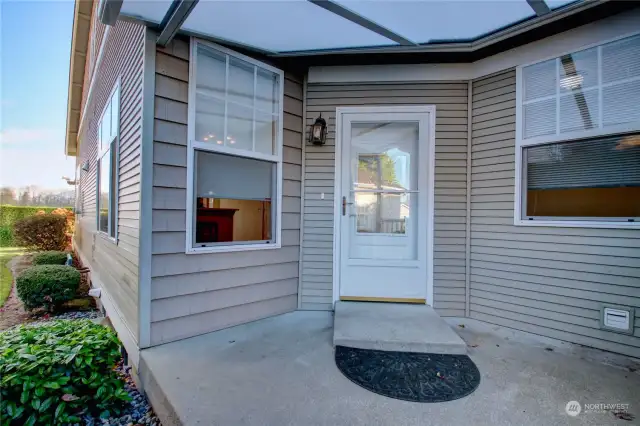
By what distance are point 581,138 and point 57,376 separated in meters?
4.09

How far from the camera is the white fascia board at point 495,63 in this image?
2.39 m

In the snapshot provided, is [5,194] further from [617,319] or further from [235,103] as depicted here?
[617,319]

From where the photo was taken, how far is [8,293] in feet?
18.1

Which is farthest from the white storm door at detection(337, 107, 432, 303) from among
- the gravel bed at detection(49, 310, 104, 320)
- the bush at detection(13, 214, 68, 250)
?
the bush at detection(13, 214, 68, 250)

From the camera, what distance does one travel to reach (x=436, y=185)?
127 inches

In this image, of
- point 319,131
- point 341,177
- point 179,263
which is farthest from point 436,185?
point 179,263

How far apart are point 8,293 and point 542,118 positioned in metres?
8.33

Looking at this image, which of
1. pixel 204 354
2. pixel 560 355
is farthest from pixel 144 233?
pixel 560 355

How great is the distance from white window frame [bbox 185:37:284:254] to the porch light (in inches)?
12.9

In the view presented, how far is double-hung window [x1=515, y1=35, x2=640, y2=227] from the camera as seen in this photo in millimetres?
2365

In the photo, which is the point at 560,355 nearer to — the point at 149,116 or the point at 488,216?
the point at 488,216

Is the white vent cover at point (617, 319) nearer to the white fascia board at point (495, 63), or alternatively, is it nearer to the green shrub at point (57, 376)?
the white fascia board at point (495, 63)

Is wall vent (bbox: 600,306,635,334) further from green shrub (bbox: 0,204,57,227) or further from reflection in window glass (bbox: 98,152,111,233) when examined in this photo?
green shrub (bbox: 0,204,57,227)

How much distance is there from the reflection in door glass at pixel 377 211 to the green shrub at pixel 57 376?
7.95 feet
